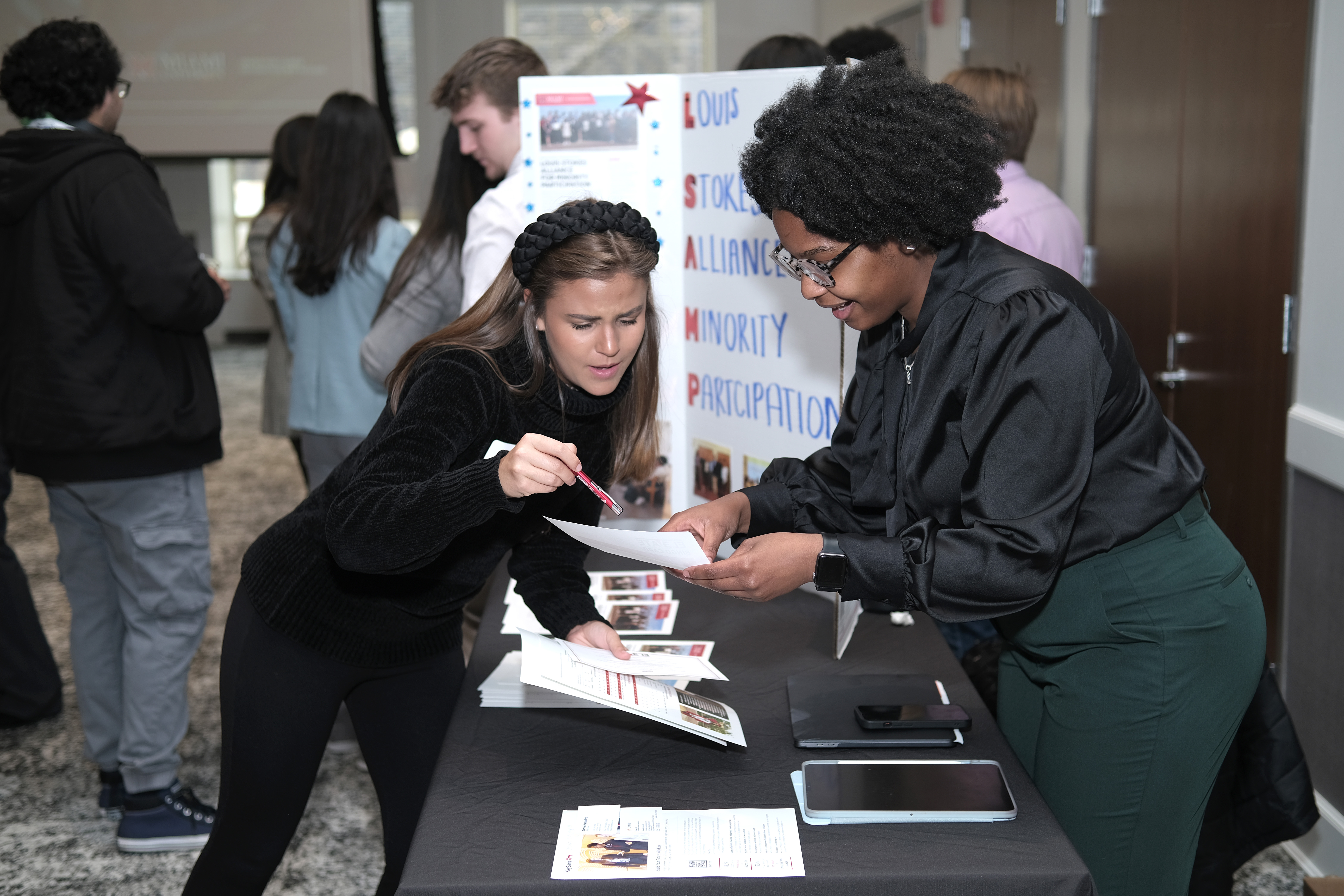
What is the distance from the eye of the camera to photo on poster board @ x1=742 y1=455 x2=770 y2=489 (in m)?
2.28

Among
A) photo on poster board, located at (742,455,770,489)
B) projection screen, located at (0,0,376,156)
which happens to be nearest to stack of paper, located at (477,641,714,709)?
photo on poster board, located at (742,455,770,489)

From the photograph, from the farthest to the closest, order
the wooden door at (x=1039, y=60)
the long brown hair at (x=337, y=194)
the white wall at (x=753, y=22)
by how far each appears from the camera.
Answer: the white wall at (x=753, y=22) → the wooden door at (x=1039, y=60) → the long brown hair at (x=337, y=194)

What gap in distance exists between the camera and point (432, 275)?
2.71 meters

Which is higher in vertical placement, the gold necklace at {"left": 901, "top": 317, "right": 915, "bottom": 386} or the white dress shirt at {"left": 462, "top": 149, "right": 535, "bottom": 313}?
the white dress shirt at {"left": 462, "top": 149, "right": 535, "bottom": 313}

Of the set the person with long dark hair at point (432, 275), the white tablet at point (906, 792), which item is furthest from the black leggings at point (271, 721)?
the person with long dark hair at point (432, 275)

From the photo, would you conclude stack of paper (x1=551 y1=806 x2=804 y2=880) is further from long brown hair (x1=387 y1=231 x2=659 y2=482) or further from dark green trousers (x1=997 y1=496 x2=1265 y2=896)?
long brown hair (x1=387 y1=231 x2=659 y2=482)

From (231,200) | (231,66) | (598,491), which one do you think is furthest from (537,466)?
(231,200)

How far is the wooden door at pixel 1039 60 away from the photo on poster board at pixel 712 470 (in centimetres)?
190

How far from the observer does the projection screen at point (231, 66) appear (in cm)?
738

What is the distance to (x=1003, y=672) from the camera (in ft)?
5.25

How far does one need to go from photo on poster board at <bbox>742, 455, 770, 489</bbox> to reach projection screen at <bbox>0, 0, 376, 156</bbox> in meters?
6.06

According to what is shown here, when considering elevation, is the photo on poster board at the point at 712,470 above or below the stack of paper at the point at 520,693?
above

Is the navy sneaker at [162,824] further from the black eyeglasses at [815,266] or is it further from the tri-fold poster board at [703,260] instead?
the black eyeglasses at [815,266]

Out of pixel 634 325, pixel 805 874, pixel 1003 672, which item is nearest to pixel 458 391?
pixel 634 325
